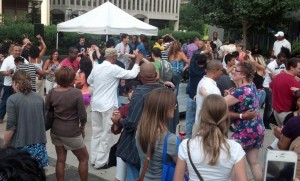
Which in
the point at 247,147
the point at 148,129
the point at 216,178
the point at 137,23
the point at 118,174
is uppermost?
the point at 137,23

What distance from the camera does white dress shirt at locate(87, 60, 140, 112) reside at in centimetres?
614

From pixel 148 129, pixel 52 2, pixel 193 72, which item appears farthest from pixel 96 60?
pixel 52 2

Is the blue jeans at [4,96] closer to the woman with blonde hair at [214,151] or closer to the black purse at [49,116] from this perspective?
the black purse at [49,116]

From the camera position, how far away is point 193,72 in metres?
7.53

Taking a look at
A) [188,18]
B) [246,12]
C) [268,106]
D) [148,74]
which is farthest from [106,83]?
[188,18]

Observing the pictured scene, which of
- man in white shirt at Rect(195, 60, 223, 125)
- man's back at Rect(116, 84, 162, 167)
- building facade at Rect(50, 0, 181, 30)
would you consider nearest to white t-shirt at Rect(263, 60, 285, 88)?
man in white shirt at Rect(195, 60, 223, 125)

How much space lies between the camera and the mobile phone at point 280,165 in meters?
3.09

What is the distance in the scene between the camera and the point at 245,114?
4961 millimetres

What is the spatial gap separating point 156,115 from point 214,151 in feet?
2.19

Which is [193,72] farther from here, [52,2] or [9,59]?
[52,2]

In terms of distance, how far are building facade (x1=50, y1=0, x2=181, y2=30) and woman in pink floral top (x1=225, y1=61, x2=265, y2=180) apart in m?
66.4

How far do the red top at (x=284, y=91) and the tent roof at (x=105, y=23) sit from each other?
7334mm

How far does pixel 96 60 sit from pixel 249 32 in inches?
648

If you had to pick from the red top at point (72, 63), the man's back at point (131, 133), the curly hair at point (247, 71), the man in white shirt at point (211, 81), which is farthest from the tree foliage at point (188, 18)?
the man's back at point (131, 133)
